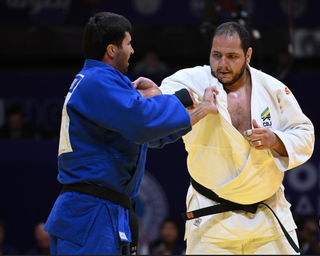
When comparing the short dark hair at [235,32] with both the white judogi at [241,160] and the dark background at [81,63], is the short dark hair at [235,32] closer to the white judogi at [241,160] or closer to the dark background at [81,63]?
the white judogi at [241,160]

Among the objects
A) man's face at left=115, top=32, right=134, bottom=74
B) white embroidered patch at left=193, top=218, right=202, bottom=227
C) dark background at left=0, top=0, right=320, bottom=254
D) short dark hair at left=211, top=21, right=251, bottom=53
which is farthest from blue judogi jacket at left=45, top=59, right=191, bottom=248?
dark background at left=0, top=0, right=320, bottom=254

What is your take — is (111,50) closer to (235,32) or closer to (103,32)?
(103,32)

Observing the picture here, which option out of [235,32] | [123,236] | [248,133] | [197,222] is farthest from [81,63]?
[123,236]

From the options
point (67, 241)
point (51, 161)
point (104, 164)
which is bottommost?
point (51, 161)


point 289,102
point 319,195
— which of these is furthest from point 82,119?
point 319,195

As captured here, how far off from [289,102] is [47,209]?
15.1 feet

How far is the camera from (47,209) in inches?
328

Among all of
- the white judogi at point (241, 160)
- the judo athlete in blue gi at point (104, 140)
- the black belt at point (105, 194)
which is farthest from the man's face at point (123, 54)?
the black belt at point (105, 194)

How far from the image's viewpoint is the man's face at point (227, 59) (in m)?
4.59

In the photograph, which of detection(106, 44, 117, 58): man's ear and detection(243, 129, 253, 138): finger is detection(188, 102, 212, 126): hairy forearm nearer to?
detection(243, 129, 253, 138): finger

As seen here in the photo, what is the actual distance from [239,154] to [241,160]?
0.15ft

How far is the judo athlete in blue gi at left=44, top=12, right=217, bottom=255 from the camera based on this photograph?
3734 millimetres

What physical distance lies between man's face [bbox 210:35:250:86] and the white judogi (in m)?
0.08

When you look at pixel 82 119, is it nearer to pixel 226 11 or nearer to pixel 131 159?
pixel 131 159
